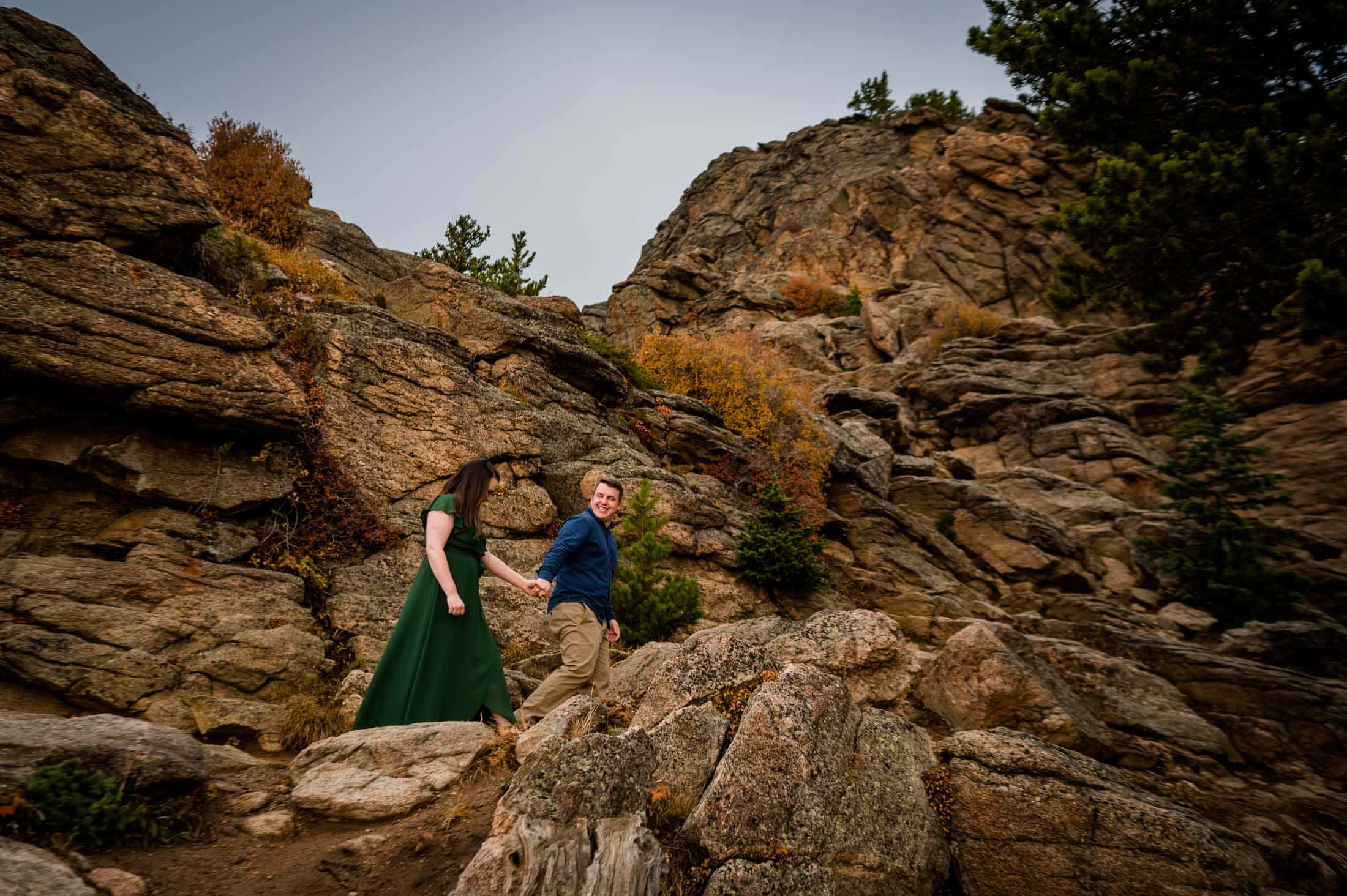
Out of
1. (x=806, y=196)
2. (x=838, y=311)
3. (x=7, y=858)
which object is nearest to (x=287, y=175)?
(x=7, y=858)

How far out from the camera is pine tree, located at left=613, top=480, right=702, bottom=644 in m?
8.73

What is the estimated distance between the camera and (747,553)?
40.6 ft

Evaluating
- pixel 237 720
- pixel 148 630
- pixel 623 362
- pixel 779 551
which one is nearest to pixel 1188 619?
pixel 779 551

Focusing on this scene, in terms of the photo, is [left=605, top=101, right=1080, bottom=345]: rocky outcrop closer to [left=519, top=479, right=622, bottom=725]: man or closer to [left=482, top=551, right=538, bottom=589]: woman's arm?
[left=519, top=479, right=622, bottom=725]: man

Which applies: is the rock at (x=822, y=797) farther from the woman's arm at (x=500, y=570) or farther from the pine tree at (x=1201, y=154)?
the pine tree at (x=1201, y=154)

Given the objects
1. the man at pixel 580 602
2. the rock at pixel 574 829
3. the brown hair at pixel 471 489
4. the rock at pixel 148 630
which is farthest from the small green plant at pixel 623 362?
the rock at pixel 574 829

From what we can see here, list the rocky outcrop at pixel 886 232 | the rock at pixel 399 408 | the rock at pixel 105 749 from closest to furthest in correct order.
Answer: the rock at pixel 105 749, the rock at pixel 399 408, the rocky outcrop at pixel 886 232

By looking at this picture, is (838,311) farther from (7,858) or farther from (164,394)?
(7,858)

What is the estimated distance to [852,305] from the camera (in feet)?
130

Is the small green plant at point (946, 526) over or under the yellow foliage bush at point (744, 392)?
under

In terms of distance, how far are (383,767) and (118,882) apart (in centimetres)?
147

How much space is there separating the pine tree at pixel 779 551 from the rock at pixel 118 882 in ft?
34.7

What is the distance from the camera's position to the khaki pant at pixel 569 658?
518cm

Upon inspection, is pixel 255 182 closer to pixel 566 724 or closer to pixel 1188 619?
pixel 566 724
